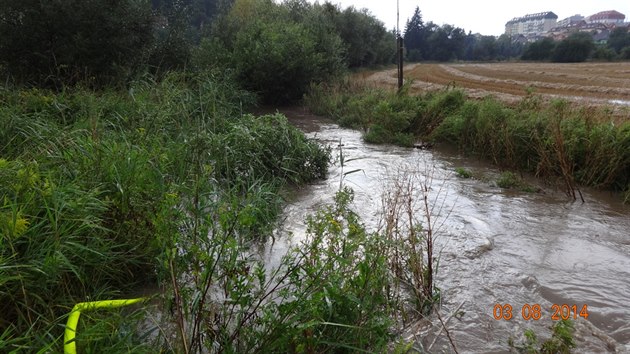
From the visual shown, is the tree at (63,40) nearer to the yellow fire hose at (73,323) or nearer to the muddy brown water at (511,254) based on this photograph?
the muddy brown water at (511,254)

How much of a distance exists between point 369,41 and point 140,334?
36806 millimetres

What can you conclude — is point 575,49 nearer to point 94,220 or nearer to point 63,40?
point 63,40

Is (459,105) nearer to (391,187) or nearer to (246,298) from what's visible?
(391,187)

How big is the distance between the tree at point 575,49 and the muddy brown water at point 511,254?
50802 mm

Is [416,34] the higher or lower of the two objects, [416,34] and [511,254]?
the higher

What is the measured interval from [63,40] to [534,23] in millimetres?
183134

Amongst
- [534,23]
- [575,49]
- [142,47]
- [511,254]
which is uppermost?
[534,23]

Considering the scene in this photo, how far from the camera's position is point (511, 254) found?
177 inches

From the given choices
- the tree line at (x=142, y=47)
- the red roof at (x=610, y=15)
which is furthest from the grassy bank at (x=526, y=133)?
the red roof at (x=610, y=15)

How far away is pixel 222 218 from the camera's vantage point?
7.66ft

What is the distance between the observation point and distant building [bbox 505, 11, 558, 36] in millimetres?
157000

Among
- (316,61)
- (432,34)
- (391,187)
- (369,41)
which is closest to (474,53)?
(432,34)
